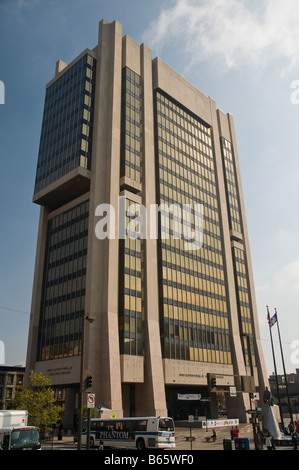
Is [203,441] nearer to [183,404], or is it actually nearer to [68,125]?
[183,404]

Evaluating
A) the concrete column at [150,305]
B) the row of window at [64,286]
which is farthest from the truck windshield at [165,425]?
the row of window at [64,286]

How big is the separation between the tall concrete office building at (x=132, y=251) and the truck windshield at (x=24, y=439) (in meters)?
23.3

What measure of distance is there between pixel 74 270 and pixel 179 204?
2408 centimetres

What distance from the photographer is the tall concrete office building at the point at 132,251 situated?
182ft

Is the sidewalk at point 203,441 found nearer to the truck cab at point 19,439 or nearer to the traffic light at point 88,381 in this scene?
the traffic light at point 88,381

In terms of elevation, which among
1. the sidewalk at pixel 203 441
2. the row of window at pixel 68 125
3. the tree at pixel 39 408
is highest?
the row of window at pixel 68 125

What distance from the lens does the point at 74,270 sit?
201 ft

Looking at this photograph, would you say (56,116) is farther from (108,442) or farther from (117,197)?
(108,442)

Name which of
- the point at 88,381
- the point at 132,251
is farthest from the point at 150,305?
the point at 88,381

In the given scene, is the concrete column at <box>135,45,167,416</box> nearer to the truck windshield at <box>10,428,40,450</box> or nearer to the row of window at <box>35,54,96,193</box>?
the row of window at <box>35,54,96,193</box>

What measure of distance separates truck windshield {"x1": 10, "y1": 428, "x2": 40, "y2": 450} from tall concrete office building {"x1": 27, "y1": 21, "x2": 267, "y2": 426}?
23.3 meters

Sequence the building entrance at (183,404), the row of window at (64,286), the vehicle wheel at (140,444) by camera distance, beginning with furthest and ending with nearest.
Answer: the building entrance at (183,404) < the row of window at (64,286) < the vehicle wheel at (140,444)

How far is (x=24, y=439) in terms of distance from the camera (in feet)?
82.5
